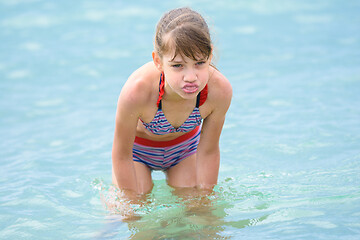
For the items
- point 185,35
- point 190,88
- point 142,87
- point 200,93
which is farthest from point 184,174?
point 185,35

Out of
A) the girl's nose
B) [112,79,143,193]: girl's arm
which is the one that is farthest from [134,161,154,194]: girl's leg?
the girl's nose

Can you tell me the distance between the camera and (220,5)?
10148 millimetres

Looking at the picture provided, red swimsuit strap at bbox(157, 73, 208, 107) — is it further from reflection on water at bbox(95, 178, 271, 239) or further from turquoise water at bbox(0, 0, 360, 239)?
reflection on water at bbox(95, 178, 271, 239)

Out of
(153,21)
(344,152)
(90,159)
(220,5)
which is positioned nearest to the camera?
(344,152)

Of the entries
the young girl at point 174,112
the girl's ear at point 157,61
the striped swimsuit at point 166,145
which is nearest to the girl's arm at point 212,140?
the young girl at point 174,112

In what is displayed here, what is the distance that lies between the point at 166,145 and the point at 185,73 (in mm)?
1005

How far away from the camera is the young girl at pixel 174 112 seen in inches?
130

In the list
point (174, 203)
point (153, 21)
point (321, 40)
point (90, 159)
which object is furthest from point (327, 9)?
point (174, 203)

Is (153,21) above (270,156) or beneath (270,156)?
above

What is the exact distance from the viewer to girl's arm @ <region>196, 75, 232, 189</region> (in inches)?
147

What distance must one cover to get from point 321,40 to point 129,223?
5.71 meters

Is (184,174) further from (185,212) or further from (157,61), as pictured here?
(157,61)

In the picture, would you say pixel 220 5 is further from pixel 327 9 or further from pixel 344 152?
pixel 344 152

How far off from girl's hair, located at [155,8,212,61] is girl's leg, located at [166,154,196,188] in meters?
1.20
